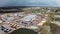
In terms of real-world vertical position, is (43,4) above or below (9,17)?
above

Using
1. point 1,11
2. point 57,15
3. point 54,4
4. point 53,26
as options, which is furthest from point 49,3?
point 1,11

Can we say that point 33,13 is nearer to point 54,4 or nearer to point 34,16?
point 34,16

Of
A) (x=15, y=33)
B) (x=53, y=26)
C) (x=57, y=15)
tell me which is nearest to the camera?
(x=15, y=33)

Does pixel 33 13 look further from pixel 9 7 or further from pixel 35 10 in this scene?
pixel 9 7

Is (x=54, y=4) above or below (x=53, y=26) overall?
above

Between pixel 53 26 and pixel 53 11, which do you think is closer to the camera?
pixel 53 26

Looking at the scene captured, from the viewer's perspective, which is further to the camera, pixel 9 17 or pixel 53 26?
pixel 9 17

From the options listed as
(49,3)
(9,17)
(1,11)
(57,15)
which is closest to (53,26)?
(57,15)

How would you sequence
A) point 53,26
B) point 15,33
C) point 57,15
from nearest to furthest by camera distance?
point 15,33, point 53,26, point 57,15

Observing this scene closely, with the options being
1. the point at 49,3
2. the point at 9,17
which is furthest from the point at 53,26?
the point at 9,17
